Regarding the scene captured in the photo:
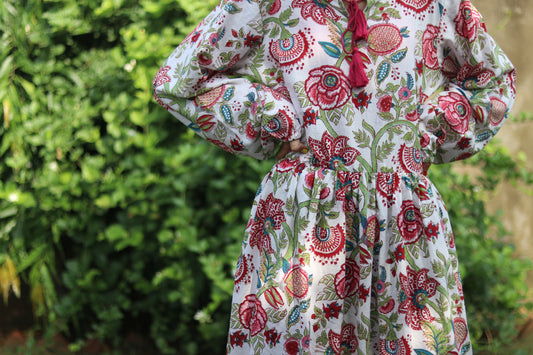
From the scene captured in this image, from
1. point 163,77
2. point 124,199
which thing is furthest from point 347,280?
point 124,199

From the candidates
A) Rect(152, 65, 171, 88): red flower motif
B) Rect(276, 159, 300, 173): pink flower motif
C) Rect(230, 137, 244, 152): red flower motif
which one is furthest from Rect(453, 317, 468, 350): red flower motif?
Rect(152, 65, 171, 88): red flower motif

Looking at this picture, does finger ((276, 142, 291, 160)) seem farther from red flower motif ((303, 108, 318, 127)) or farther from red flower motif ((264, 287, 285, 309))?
red flower motif ((264, 287, 285, 309))

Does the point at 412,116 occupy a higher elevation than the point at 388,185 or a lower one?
higher

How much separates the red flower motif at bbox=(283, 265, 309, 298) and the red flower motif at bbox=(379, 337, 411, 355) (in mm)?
230

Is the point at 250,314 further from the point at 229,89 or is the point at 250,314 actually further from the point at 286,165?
the point at 229,89

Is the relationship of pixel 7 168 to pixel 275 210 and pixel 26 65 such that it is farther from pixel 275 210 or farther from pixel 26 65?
pixel 275 210

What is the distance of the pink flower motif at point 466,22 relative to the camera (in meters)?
1.55

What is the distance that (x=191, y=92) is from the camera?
159 centimetres

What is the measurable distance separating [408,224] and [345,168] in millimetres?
205

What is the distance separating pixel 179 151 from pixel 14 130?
0.86 meters

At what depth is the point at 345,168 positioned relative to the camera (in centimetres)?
146

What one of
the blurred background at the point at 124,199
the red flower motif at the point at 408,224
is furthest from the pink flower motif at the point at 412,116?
the blurred background at the point at 124,199

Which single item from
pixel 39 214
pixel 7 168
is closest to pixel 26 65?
pixel 7 168

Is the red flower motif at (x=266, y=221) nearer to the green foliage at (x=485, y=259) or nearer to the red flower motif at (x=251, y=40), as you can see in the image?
the red flower motif at (x=251, y=40)
